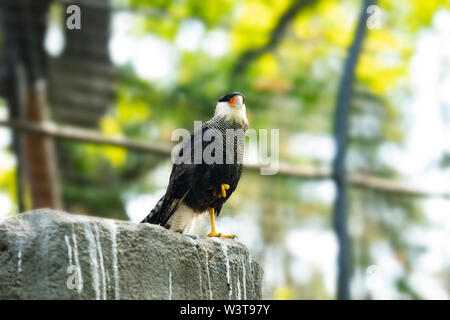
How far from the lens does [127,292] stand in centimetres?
313

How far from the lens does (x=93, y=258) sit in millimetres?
3094

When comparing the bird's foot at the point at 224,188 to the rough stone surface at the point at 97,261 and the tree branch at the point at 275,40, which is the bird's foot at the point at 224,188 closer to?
the rough stone surface at the point at 97,261

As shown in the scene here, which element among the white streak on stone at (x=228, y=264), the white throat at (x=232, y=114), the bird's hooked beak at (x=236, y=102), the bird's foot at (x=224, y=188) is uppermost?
the bird's hooked beak at (x=236, y=102)

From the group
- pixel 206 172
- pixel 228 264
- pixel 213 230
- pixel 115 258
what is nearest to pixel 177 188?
pixel 206 172

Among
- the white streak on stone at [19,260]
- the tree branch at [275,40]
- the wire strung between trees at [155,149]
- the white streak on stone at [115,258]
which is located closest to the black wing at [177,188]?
the white streak on stone at [115,258]

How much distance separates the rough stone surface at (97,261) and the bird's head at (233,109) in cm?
102

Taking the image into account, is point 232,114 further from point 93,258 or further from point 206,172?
point 93,258

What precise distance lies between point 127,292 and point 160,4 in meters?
7.90

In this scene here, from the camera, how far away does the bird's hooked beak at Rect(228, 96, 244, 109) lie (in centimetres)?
418

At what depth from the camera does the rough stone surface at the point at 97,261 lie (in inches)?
118

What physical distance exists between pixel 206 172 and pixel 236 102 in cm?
54
